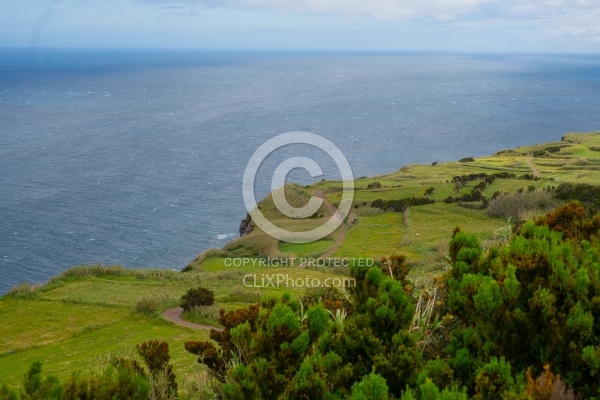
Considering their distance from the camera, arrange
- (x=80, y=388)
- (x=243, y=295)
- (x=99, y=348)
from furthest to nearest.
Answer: (x=243, y=295) < (x=99, y=348) < (x=80, y=388)

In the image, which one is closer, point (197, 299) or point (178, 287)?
point (197, 299)

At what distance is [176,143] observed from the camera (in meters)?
88.5

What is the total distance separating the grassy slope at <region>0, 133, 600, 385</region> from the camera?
17172mm

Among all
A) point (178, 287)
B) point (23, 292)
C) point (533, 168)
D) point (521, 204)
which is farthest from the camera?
point (533, 168)

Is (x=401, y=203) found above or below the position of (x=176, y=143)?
above

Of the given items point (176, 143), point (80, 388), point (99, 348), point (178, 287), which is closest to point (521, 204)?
point (178, 287)

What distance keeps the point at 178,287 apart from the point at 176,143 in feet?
215

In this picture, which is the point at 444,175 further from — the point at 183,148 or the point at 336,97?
the point at 336,97

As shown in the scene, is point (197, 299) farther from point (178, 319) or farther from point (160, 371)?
point (160, 371)

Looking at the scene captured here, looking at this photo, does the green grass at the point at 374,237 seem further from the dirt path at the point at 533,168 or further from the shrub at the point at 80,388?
the shrub at the point at 80,388

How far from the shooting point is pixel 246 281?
2578cm

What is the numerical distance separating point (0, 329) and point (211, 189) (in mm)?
44952

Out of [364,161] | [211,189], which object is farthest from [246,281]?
[364,161]

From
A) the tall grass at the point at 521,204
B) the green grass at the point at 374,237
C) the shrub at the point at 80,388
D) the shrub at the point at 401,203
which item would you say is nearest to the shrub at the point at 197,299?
the green grass at the point at 374,237
